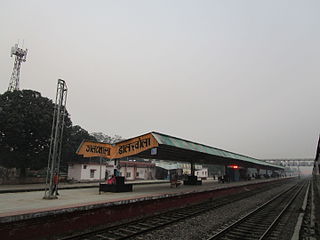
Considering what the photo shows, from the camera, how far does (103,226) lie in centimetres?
899

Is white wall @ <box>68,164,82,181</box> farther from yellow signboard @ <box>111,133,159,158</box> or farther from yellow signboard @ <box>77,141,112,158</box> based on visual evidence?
yellow signboard @ <box>111,133,159,158</box>

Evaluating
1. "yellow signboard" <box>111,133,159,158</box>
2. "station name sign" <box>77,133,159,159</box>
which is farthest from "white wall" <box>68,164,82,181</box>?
"yellow signboard" <box>111,133,159,158</box>

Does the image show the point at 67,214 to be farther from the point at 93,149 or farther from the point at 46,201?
the point at 93,149

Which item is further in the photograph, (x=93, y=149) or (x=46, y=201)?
(x=93, y=149)

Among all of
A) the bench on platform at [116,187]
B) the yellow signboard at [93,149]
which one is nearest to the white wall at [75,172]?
the yellow signboard at [93,149]

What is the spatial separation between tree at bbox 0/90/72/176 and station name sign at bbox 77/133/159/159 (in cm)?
1302

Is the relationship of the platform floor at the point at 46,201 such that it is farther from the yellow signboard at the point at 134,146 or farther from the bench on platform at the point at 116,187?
the yellow signboard at the point at 134,146

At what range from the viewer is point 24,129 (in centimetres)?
2702

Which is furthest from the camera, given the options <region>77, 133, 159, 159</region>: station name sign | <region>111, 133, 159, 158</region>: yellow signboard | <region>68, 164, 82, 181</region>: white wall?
<region>68, 164, 82, 181</region>: white wall

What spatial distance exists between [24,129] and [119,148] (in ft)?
53.5

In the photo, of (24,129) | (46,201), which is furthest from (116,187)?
(24,129)

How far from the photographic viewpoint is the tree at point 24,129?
2586 centimetres

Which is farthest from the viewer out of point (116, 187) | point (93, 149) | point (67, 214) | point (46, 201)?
point (93, 149)

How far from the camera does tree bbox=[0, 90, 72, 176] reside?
25859mm
